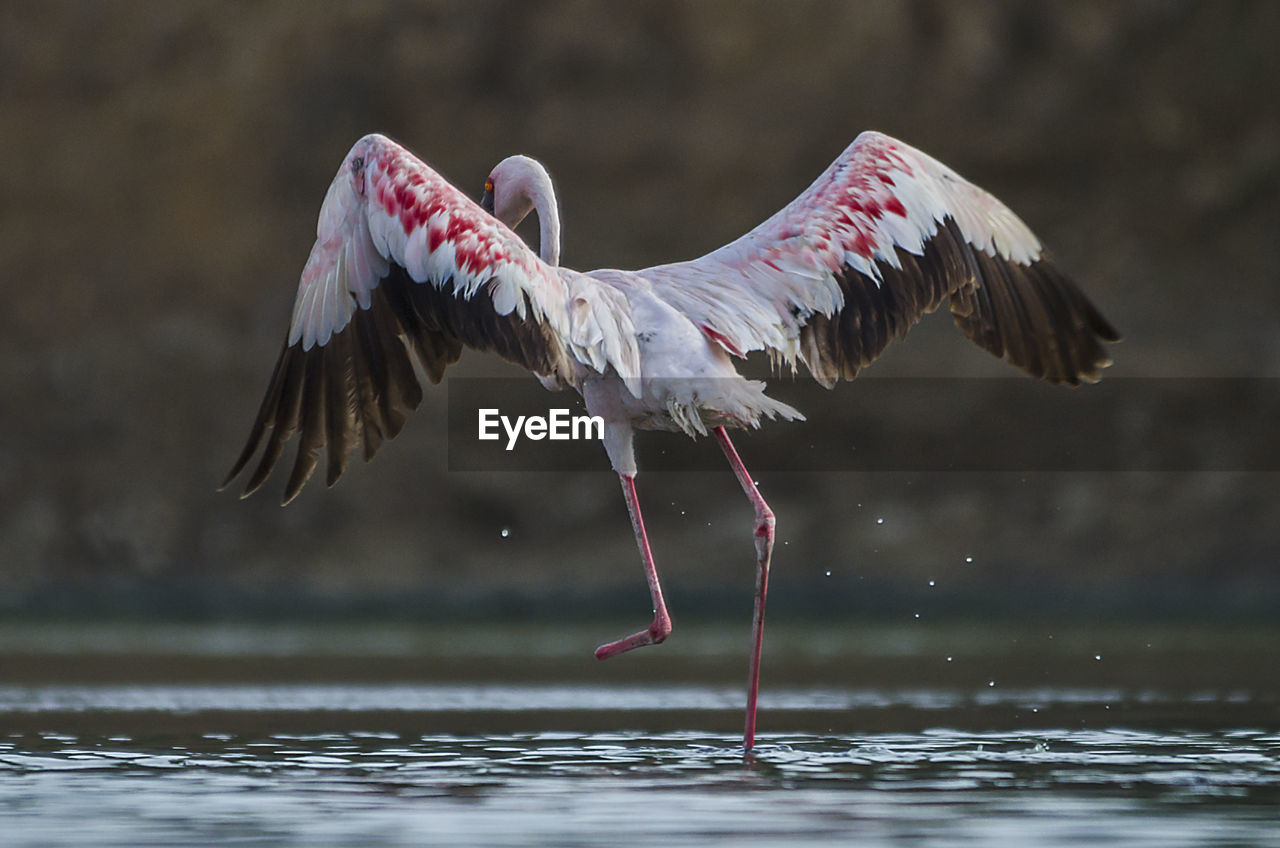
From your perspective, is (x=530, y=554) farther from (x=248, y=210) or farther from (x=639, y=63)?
(x=639, y=63)

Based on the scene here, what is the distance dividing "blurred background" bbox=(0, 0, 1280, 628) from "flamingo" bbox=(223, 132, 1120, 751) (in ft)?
38.1

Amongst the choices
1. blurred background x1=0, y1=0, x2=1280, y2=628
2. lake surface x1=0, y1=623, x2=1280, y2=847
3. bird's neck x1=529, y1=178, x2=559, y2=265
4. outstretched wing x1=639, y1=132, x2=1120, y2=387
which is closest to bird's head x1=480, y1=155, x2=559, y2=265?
bird's neck x1=529, y1=178, x2=559, y2=265

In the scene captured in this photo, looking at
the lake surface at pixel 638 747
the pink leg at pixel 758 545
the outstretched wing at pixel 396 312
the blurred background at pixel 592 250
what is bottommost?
the lake surface at pixel 638 747

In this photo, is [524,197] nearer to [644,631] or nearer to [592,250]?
[644,631]

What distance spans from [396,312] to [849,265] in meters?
2.08

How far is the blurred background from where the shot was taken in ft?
83.8

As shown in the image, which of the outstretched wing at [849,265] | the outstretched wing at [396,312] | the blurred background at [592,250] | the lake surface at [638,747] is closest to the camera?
the lake surface at [638,747]

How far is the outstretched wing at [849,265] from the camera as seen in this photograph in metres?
9.92

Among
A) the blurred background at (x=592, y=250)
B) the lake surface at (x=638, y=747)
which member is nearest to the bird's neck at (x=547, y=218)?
the lake surface at (x=638, y=747)

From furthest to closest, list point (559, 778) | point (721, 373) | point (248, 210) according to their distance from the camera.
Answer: point (248, 210) → point (721, 373) → point (559, 778)

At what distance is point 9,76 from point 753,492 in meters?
24.6

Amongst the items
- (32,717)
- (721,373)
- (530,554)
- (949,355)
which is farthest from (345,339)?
(949,355)

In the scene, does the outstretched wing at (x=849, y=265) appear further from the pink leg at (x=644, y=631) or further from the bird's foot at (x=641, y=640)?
the bird's foot at (x=641, y=640)

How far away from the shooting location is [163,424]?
28234 mm
